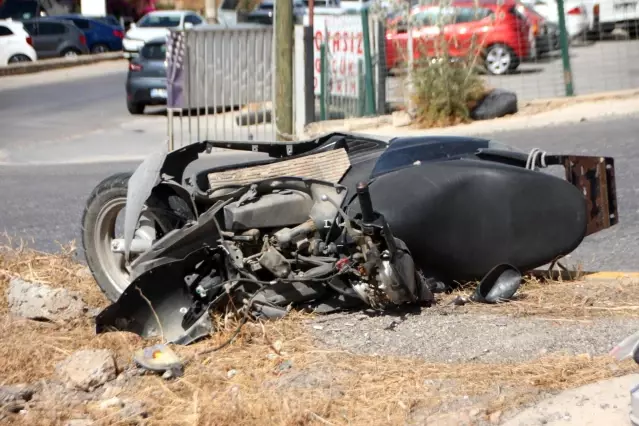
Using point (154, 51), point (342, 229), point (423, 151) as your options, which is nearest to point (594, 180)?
point (423, 151)

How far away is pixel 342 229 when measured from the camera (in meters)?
5.54

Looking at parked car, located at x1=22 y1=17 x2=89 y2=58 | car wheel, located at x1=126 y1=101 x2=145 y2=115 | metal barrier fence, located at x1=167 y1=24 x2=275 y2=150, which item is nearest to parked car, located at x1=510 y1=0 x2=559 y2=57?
metal barrier fence, located at x1=167 y1=24 x2=275 y2=150

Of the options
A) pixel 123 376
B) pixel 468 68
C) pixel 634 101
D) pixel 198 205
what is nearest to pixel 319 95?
pixel 468 68

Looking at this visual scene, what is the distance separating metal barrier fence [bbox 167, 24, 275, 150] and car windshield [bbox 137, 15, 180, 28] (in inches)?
833

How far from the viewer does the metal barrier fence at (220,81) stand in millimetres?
13492

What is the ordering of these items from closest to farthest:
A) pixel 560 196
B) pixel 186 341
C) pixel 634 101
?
pixel 186 341, pixel 560 196, pixel 634 101

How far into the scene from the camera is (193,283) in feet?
18.3

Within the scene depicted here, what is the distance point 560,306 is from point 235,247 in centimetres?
181

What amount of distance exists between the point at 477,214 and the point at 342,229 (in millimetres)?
779

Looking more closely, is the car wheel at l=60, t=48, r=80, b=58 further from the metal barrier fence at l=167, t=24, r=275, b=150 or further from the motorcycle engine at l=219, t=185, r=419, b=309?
the motorcycle engine at l=219, t=185, r=419, b=309

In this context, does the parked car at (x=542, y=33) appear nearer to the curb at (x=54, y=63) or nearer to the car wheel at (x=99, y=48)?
the curb at (x=54, y=63)

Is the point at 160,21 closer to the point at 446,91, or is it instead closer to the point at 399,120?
the point at 399,120

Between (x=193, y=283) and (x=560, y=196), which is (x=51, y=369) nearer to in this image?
(x=193, y=283)

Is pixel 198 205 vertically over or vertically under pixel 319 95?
under
